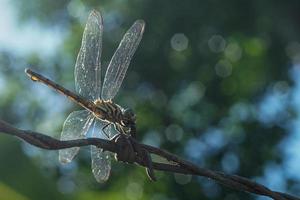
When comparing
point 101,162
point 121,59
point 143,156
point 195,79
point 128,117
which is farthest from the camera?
point 195,79

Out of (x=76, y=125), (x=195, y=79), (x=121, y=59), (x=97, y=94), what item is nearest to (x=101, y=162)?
(x=76, y=125)

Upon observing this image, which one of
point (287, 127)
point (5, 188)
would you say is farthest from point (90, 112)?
point (287, 127)

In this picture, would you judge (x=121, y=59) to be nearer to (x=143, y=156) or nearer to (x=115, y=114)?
(x=115, y=114)

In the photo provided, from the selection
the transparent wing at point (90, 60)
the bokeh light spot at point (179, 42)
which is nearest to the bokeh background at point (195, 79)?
the bokeh light spot at point (179, 42)

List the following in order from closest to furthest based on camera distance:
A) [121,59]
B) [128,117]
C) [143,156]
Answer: [143,156] < [128,117] < [121,59]

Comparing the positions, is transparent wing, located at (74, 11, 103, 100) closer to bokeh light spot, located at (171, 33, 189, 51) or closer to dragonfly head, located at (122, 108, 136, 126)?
dragonfly head, located at (122, 108, 136, 126)

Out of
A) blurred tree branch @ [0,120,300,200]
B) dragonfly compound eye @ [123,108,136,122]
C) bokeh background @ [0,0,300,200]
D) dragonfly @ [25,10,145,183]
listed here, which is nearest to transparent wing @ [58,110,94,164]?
dragonfly @ [25,10,145,183]
